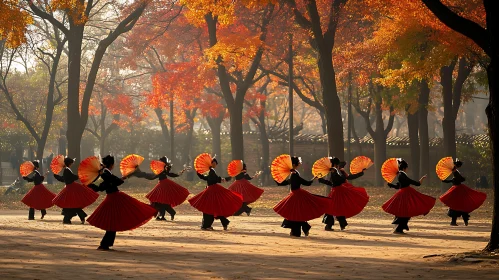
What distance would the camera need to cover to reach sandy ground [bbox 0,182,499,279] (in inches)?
506

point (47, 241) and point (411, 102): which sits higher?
point (411, 102)

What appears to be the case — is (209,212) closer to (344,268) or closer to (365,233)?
(365,233)

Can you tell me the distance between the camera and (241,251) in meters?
16.4

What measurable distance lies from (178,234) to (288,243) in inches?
141

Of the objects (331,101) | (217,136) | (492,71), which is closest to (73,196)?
(331,101)

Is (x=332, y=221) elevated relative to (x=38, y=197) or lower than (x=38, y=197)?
lower

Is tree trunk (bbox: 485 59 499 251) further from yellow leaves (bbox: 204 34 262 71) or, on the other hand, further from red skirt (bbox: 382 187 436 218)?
yellow leaves (bbox: 204 34 262 71)

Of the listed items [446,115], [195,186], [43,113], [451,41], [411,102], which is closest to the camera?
[451,41]

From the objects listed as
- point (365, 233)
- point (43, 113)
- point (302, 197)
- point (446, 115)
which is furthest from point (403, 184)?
point (43, 113)

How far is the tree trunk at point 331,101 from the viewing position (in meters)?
30.6

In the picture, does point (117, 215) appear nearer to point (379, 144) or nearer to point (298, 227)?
point (298, 227)

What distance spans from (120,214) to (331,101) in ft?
52.0

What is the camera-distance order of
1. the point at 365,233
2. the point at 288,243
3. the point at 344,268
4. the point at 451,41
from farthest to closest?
the point at 451,41, the point at 365,233, the point at 288,243, the point at 344,268

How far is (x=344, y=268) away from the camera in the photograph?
1353 cm
